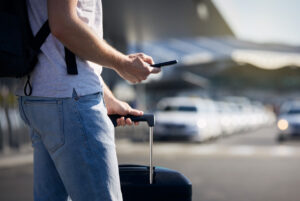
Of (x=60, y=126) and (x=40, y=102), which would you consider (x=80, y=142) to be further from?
(x=40, y=102)

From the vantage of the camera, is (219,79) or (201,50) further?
(219,79)

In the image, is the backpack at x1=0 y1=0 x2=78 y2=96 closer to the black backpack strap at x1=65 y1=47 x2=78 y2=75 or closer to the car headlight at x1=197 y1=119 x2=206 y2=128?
the black backpack strap at x1=65 y1=47 x2=78 y2=75

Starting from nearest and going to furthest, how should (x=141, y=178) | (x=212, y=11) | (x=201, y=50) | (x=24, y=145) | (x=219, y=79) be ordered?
(x=141, y=178) → (x=24, y=145) → (x=212, y=11) → (x=201, y=50) → (x=219, y=79)

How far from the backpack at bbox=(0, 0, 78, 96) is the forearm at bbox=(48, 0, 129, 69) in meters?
0.06

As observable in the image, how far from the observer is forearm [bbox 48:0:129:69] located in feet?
5.25

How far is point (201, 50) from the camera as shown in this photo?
4878 cm

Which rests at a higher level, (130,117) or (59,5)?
(59,5)

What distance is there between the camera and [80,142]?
1583 mm

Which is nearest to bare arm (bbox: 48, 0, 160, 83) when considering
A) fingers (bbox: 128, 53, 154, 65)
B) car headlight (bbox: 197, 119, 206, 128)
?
fingers (bbox: 128, 53, 154, 65)

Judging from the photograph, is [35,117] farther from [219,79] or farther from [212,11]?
[219,79]

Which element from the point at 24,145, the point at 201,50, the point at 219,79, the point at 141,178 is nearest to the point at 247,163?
the point at 24,145

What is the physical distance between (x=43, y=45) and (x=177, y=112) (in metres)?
17.4

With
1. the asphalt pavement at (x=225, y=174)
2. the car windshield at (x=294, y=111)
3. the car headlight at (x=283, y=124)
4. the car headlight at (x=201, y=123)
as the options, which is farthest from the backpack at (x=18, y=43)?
the car windshield at (x=294, y=111)

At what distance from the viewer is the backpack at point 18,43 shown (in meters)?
1.61
